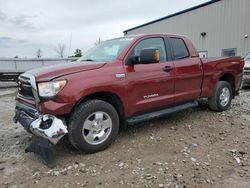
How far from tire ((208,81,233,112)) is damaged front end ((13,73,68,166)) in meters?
3.84

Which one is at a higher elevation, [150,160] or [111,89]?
[111,89]

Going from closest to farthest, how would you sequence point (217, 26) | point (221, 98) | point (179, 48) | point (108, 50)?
1. point (108, 50)
2. point (179, 48)
3. point (221, 98)
4. point (217, 26)

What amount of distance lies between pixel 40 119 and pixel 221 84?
433cm

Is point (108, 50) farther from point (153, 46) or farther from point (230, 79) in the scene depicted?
point (230, 79)

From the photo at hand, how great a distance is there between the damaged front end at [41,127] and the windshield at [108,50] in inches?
53.1

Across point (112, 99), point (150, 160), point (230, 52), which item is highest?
point (230, 52)

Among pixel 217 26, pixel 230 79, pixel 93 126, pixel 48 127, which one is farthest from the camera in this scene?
pixel 217 26

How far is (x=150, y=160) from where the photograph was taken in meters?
4.00

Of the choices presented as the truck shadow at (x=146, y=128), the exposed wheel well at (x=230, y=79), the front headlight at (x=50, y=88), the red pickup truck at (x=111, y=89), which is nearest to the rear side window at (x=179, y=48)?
the red pickup truck at (x=111, y=89)

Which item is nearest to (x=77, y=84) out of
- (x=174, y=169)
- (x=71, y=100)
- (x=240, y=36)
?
(x=71, y=100)

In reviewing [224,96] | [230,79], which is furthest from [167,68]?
[230,79]

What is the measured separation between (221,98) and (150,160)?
329 cm

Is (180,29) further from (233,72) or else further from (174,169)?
(174,169)

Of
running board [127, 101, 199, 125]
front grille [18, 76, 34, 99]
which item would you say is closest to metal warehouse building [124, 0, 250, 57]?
running board [127, 101, 199, 125]
